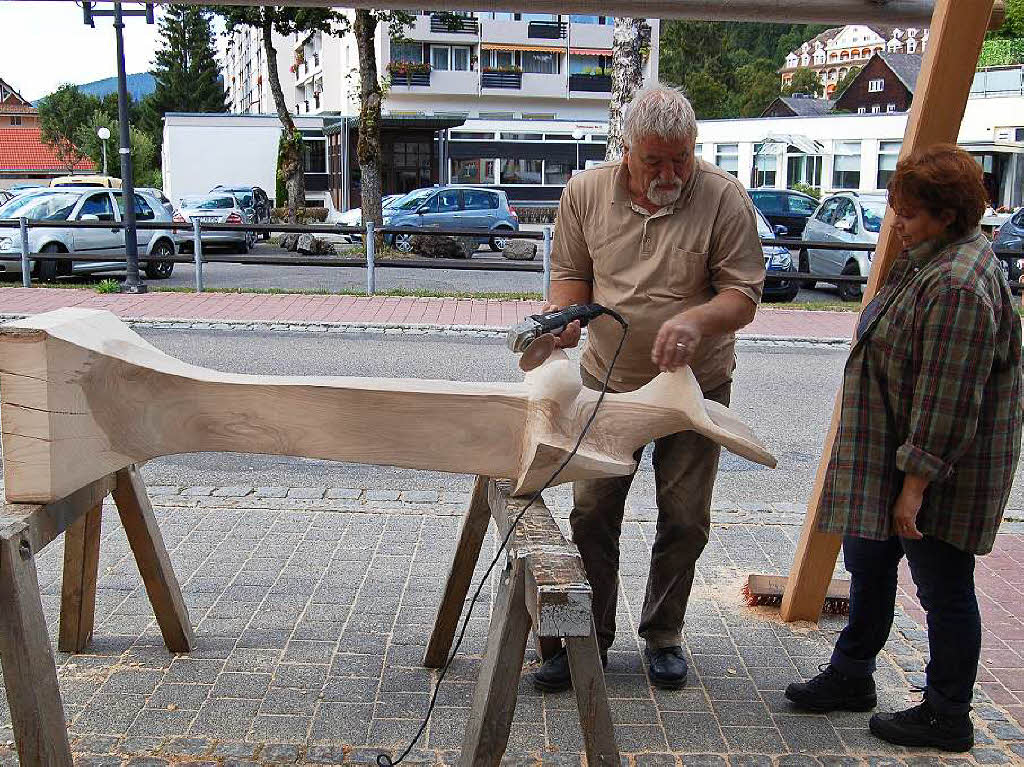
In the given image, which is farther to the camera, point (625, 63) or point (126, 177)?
point (625, 63)

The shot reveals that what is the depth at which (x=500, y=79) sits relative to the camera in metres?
51.9

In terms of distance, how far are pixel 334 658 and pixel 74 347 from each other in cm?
143

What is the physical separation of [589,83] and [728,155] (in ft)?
37.4

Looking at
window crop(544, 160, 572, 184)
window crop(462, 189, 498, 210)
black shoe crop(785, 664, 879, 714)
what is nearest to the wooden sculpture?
black shoe crop(785, 664, 879, 714)

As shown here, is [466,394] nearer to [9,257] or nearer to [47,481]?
[47,481]

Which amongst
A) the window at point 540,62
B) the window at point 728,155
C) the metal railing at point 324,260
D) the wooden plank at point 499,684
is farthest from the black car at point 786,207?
the window at point 540,62

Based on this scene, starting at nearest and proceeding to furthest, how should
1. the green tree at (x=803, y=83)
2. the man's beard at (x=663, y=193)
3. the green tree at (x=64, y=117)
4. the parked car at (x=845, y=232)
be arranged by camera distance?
the man's beard at (x=663, y=193)
the parked car at (x=845, y=232)
the green tree at (x=64, y=117)
the green tree at (x=803, y=83)

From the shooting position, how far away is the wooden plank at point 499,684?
234cm

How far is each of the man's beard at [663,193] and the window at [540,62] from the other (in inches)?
2045

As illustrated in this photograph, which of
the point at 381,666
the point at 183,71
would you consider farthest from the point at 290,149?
the point at 183,71

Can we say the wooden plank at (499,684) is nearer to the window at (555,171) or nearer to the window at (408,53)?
the window at (555,171)

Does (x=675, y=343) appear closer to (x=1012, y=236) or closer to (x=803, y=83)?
(x=1012, y=236)

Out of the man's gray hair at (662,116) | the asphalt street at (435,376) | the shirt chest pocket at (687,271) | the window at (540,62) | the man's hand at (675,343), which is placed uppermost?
the window at (540,62)

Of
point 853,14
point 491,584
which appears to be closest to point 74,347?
point 491,584
